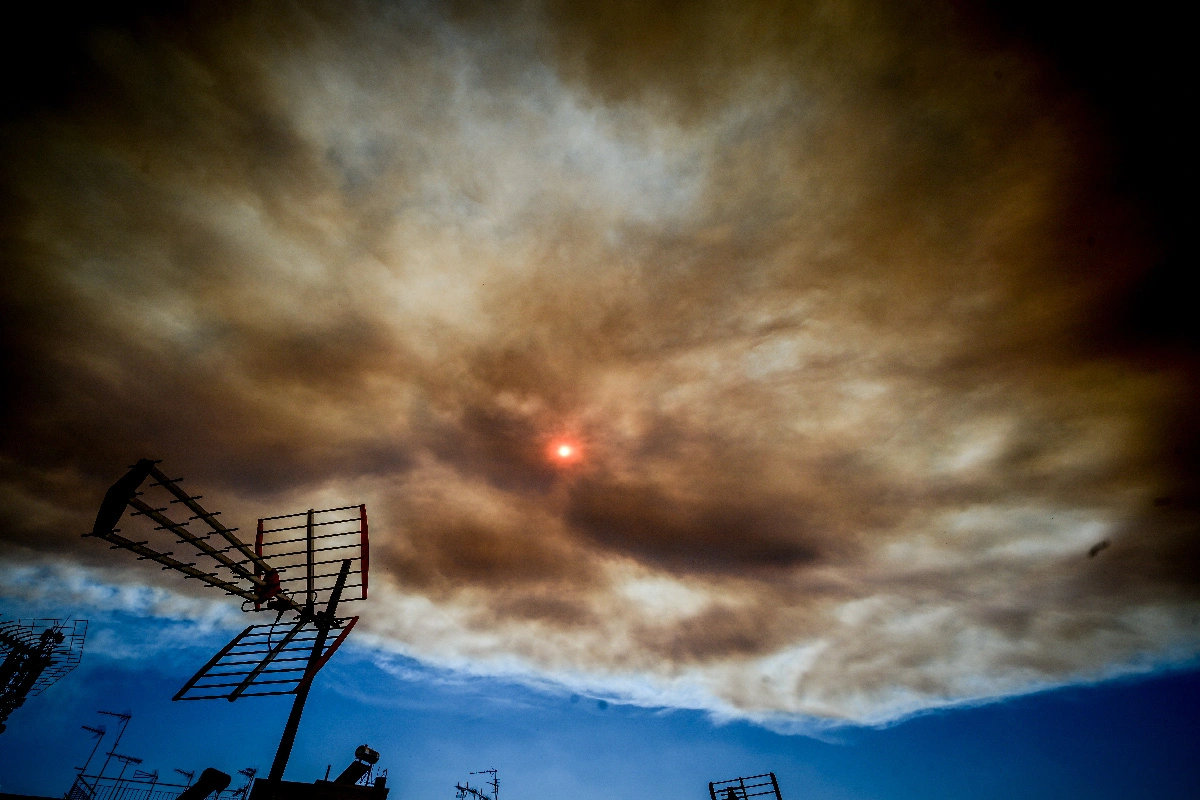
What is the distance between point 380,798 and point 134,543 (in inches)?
214

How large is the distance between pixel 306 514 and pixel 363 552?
1587mm

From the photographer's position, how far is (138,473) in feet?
20.5

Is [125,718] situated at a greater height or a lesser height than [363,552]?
greater

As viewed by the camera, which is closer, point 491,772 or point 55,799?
point 55,799

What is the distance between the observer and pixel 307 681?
9.55 m

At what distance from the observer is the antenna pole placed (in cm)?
851

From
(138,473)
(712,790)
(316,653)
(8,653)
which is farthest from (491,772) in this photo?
(138,473)

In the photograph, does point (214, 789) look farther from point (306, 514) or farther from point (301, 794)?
point (306, 514)

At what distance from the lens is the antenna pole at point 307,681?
27.9 ft

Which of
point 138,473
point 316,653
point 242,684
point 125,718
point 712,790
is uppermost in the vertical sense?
point 125,718

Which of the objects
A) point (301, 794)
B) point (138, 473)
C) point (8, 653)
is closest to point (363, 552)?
point (301, 794)

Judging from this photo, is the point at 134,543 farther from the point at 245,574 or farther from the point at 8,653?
the point at 8,653

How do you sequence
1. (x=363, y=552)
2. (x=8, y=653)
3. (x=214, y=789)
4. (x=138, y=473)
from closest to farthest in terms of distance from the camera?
(x=214, y=789) → (x=138, y=473) → (x=363, y=552) → (x=8, y=653)

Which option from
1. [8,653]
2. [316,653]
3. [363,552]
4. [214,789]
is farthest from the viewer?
[8,653]
